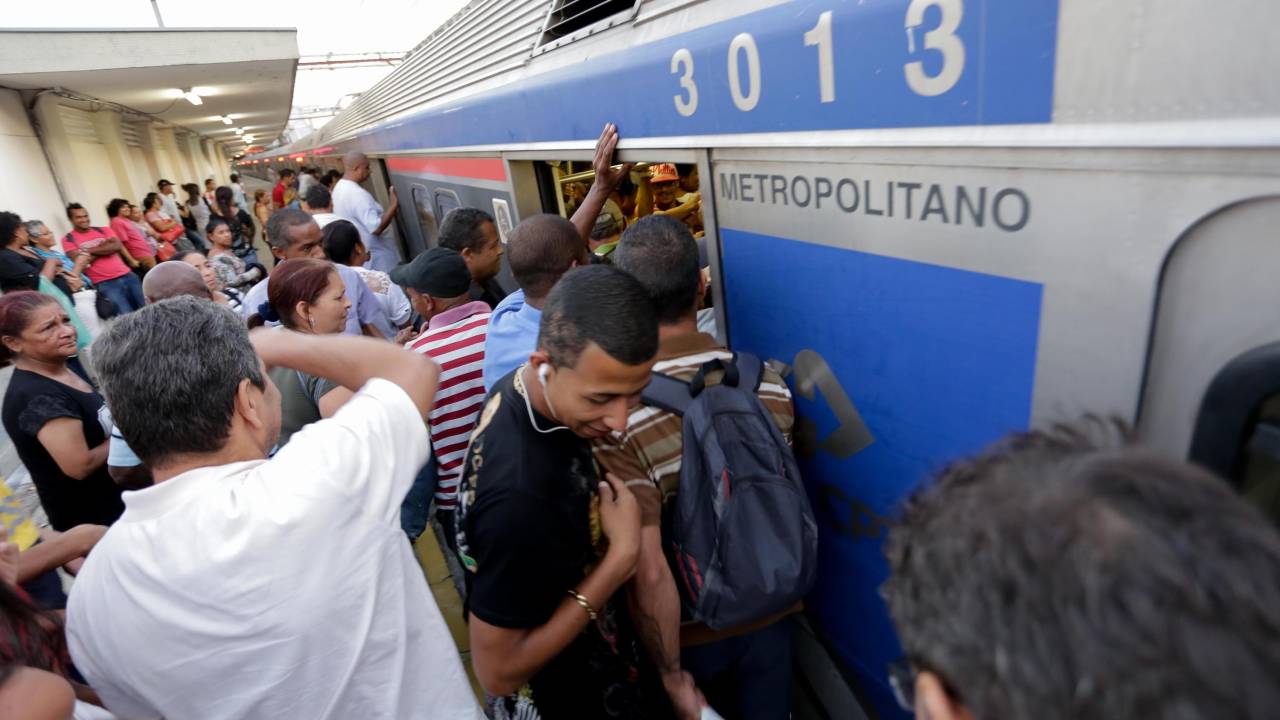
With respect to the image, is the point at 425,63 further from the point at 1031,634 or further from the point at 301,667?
the point at 1031,634

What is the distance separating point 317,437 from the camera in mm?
1113

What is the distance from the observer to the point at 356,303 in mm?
3213

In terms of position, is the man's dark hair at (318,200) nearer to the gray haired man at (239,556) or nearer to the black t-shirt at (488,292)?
the black t-shirt at (488,292)

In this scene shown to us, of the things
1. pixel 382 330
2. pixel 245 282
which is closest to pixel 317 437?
pixel 382 330

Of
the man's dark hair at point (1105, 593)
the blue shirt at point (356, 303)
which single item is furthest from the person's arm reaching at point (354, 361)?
the blue shirt at point (356, 303)

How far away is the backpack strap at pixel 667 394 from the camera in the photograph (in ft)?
4.99

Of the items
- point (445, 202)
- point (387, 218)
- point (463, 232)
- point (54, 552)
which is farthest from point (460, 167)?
point (54, 552)

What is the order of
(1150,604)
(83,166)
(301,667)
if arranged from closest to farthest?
(1150,604)
(301,667)
(83,166)

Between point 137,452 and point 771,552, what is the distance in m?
1.19

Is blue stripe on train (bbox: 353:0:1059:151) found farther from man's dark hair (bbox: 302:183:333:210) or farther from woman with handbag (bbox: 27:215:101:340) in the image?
woman with handbag (bbox: 27:215:101:340)

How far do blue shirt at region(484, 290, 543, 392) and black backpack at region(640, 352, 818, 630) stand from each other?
62 centimetres

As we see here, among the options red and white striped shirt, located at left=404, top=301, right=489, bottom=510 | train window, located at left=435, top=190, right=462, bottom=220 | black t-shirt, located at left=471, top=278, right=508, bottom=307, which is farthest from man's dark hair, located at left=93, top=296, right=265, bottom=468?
train window, located at left=435, top=190, right=462, bottom=220

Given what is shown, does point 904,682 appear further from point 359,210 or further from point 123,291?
point 123,291

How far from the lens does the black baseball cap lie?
2.41 metres
